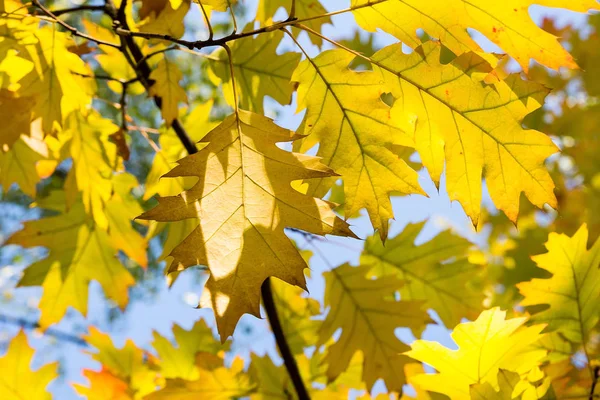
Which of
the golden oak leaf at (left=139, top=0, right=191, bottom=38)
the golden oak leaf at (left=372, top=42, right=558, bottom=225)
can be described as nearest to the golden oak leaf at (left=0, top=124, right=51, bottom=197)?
the golden oak leaf at (left=139, top=0, right=191, bottom=38)

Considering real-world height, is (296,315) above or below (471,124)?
below

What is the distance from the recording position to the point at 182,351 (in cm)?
170

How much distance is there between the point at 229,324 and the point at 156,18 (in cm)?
79

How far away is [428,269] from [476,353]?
658 millimetres

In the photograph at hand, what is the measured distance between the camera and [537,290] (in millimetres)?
1180

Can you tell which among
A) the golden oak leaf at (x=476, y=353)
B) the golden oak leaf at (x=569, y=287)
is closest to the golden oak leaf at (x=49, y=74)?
the golden oak leaf at (x=476, y=353)

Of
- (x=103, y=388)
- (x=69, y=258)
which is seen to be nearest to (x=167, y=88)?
(x=69, y=258)

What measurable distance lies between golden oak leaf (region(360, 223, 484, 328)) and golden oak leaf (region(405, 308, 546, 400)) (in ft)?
1.98

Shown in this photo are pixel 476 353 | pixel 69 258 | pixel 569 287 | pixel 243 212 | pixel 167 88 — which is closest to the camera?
pixel 243 212

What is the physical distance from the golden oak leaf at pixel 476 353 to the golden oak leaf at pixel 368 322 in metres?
0.34

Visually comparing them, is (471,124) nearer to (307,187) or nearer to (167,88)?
(307,187)

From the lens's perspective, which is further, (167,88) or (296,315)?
(296,315)

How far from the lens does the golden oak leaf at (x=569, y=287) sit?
1123mm

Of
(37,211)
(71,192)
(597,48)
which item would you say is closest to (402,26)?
(71,192)
